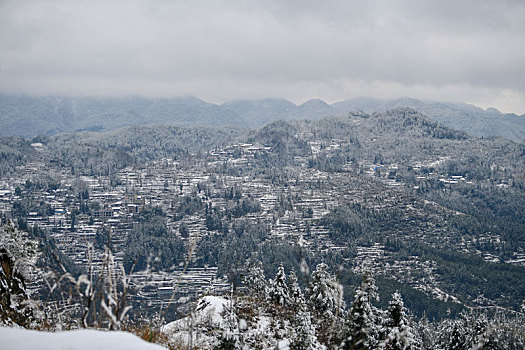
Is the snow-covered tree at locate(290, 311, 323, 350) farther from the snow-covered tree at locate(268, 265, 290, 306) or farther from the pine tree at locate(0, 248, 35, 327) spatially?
the snow-covered tree at locate(268, 265, 290, 306)

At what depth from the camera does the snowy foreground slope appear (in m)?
3.86

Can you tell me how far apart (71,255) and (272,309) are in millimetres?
186886

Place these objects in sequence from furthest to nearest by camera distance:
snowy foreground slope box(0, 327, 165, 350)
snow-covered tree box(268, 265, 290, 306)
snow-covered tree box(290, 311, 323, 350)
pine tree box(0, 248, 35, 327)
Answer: snow-covered tree box(268, 265, 290, 306)
snow-covered tree box(290, 311, 323, 350)
pine tree box(0, 248, 35, 327)
snowy foreground slope box(0, 327, 165, 350)

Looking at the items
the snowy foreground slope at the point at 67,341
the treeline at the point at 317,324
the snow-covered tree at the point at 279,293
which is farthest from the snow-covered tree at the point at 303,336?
the snow-covered tree at the point at 279,293

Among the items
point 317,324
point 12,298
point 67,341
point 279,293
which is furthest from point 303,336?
point 279,293

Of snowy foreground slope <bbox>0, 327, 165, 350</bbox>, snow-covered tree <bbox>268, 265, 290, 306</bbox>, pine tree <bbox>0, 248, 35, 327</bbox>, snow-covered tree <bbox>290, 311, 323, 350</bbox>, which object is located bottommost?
snow-covered tree <bbox>268, 265, 290, 306</bbox>

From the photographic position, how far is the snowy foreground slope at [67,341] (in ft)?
12.7

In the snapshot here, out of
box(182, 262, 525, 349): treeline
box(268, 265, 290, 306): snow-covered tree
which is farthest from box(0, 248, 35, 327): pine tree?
box(268, 265, 290, 306): snow-covered tree

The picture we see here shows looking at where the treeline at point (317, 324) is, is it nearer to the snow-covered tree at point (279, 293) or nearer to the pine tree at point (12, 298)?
the snow-covered tree at point (279, 293)

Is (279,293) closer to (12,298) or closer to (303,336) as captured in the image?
(303,336)

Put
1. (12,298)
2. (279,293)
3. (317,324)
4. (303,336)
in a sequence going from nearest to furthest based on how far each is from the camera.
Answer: (12,298) < (303,336) < (317,324) < (279,293)

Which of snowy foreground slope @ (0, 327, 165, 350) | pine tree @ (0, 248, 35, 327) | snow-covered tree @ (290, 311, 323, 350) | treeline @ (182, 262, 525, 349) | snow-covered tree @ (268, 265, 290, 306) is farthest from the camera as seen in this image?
snow-covered tree @ (268, 265, 290, 306)

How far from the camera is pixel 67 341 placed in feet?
13.0

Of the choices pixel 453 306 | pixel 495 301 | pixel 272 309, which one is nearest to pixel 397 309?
pixel 272 309
